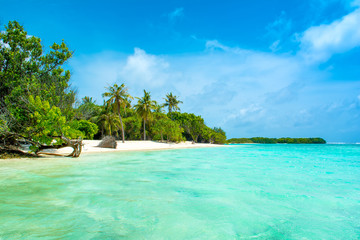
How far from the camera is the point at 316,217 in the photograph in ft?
15.4

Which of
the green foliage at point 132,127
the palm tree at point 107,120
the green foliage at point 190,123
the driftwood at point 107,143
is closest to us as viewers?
the driftwood at point 107,143

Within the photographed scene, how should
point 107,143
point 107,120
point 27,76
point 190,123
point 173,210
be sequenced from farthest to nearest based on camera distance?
point 190,123
point 107,120
point 107,143
point 27,76
point 173,210

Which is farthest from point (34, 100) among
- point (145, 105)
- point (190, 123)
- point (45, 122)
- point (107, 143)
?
point (190, 123)

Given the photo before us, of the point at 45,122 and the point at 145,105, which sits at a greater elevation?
the point at 145,105

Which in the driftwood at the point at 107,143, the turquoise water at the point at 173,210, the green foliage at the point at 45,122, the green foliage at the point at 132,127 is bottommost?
the turquoise water at the point at 173,210

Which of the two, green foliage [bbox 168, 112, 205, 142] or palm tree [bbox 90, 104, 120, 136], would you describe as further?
green foliage [bbox 168, 112, 205, 142]

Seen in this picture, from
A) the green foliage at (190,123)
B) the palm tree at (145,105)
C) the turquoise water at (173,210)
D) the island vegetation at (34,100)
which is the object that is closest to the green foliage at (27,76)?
the island vegetation at (34,100)

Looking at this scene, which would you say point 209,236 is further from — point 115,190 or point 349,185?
point 349,185

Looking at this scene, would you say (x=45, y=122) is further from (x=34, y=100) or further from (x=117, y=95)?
(x=117, y=95)

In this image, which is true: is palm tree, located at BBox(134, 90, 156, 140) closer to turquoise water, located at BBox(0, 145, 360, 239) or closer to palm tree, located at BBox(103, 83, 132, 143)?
palm tree, located at BBox(103, 83, 132, 143)

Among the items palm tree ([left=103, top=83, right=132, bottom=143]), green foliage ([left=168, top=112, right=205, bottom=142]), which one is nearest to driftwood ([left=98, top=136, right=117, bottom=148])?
palm tree ([left=103, top=83, right=132, bottom=143])

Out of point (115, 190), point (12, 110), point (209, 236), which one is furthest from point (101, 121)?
point (209, 236)

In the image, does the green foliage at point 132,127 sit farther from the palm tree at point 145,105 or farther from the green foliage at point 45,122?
the green foliage at point 45,122

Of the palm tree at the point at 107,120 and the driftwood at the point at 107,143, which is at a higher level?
the palm tree at the point at 107,120
